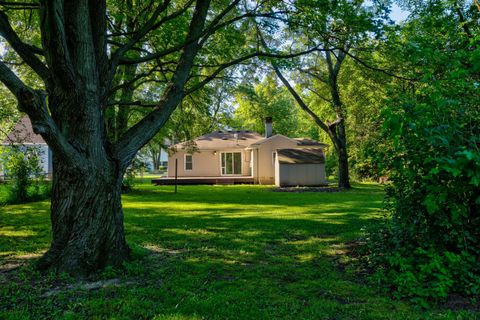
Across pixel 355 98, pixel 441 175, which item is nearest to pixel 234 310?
pixel 441 175

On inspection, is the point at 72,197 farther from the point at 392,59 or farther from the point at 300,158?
the point at 300,158

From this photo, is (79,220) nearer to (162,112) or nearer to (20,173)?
(162,112)

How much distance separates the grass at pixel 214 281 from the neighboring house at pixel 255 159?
1277cm

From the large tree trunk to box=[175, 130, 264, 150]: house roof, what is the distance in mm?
21935

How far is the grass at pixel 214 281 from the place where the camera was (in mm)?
3494

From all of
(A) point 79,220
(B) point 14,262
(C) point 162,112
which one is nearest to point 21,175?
(B) point 14,262

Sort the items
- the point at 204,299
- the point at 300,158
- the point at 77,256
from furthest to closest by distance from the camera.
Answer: the point at 300,158 < the point at 77,256 < the point at 204,299

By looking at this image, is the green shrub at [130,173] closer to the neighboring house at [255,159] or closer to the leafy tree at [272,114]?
the neighboring house at [255,159]

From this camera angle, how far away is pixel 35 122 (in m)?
3.68

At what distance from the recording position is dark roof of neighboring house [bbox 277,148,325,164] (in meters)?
22.3

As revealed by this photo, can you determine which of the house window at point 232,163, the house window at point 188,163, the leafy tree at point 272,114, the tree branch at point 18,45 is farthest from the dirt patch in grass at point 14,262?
the leafy tree at point 272,114

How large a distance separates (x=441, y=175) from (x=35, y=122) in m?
4.49

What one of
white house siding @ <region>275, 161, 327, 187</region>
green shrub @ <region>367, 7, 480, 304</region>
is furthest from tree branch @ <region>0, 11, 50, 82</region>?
white house siding @ <region>275, 161, 327, 187</region>

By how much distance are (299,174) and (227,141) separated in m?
8.31
